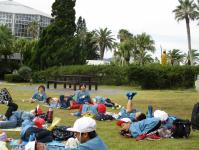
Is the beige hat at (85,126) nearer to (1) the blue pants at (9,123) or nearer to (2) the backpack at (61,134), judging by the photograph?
(2) the backpack at (61,134)

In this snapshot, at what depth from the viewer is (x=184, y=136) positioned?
505 inches

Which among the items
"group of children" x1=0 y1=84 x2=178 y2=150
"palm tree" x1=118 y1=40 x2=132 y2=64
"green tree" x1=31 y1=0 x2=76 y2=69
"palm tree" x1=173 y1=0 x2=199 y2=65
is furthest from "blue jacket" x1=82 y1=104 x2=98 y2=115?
"palm tree" x1=118 y1=40 x2=132 y2=64

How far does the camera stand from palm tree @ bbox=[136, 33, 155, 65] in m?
86.8

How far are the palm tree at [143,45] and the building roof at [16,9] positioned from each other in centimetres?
4075

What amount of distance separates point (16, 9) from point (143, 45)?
46122mm

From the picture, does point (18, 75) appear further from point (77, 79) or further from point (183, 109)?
point (183, 109)

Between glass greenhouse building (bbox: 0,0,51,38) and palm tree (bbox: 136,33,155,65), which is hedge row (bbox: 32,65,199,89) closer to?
palm tree (bbox: 136,33,155,65)

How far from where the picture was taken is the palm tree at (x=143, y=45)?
8681 cm

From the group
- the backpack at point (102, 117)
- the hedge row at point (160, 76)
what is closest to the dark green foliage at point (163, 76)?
the hedge row at point (160, 76)

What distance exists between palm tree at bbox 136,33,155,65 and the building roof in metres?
40.8

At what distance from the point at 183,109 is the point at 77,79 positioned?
1552 cm

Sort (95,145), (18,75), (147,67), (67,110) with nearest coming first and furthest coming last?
(95,145)
(67,110)
(147,67)
(18,75)

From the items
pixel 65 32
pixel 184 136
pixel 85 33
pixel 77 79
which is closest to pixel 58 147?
pixel 184 136

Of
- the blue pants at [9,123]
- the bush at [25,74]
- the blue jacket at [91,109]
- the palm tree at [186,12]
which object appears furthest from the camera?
the palm tree at [186,12]
